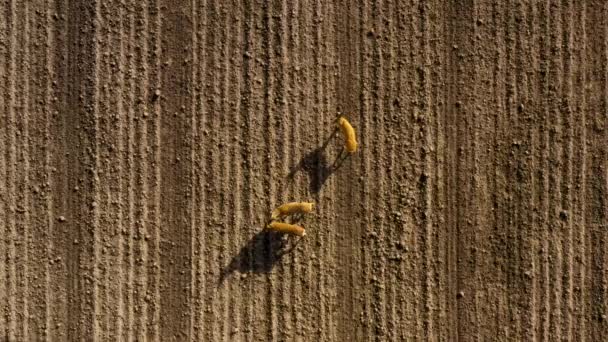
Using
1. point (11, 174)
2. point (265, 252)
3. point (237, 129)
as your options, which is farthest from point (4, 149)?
point (265, 252)

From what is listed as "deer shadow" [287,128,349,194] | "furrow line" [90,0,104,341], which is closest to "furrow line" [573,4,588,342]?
"deer shadow" [287,128,349,194]

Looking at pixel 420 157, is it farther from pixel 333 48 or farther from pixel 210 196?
pixel 210 196

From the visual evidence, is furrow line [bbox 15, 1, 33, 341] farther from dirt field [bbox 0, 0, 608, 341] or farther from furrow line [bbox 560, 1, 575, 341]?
furrow line [bbox 560, 1, 575, 341]

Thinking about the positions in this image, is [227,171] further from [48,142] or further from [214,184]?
[48,142]

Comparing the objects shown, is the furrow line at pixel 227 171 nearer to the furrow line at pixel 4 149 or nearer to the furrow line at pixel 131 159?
the furrow line at pixel 131 159

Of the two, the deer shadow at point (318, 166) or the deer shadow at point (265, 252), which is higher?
the deer shadow at point (318, 166)

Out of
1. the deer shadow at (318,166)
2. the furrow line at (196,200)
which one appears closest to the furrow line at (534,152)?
the deer shadow at (318,166)

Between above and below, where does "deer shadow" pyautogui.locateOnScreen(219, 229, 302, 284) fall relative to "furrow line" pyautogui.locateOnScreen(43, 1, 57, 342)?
below
